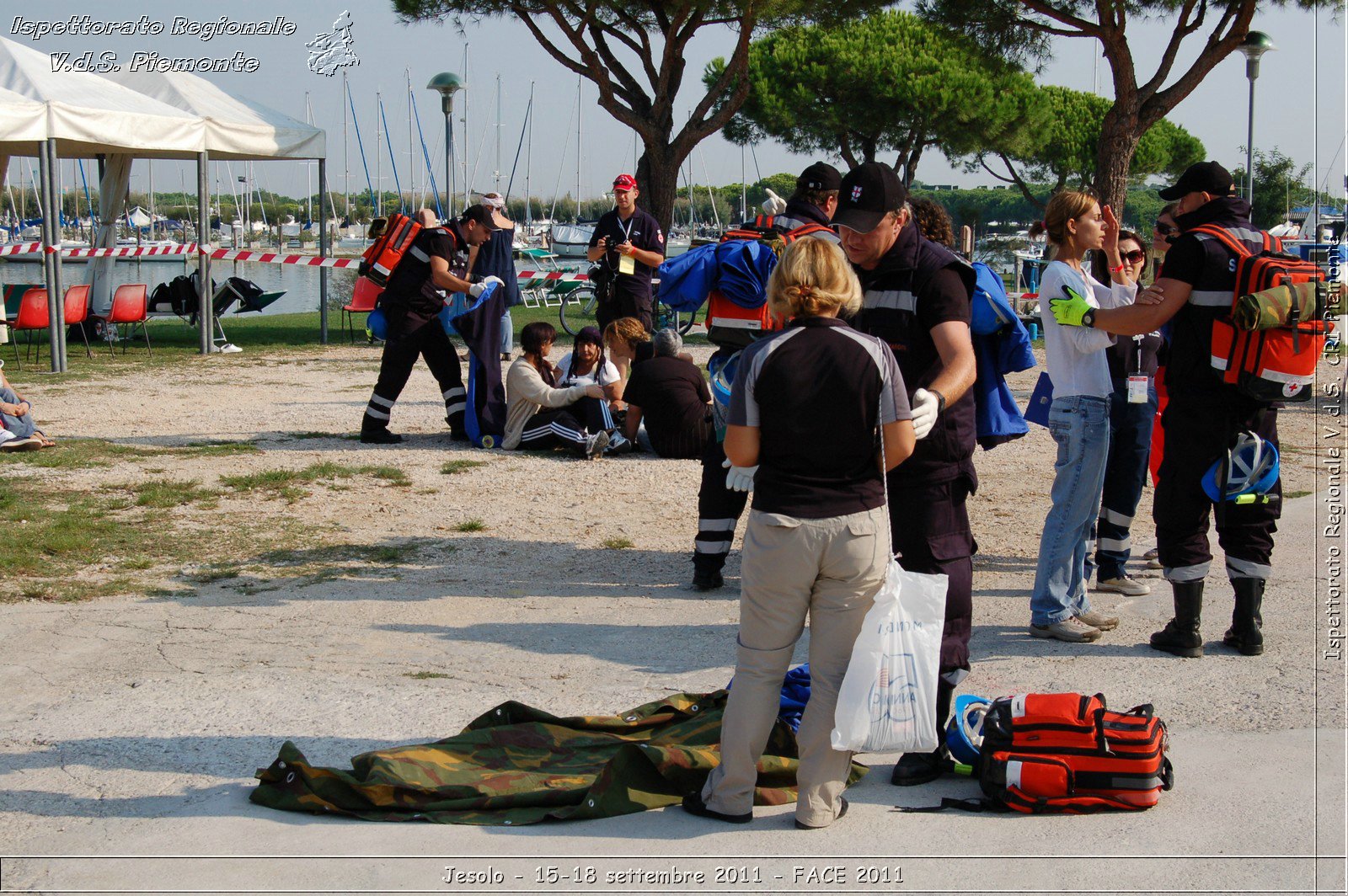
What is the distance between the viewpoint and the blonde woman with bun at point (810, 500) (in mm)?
3355

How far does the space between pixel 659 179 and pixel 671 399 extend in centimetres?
1406

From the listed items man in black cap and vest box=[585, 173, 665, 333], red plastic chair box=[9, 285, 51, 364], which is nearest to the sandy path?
man in black cap and vest box=[585, 173, 665, 333]

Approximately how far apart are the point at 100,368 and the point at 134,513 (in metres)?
7.69

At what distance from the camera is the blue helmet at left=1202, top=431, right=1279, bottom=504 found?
484 centimetres

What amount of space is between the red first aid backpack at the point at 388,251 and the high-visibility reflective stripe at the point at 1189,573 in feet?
23.3

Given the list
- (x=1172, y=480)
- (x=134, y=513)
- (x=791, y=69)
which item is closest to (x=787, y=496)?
(x=1172, y=480)

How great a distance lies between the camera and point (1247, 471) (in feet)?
15.9

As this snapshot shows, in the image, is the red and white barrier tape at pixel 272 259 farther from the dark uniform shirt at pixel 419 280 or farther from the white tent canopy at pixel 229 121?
the dark uniform shirt at pixel 419 280

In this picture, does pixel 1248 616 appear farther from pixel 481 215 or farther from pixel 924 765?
pixel 481 215

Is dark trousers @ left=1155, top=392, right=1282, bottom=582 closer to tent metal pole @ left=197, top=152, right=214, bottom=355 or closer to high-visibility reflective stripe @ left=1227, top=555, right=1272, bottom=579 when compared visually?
high-visibility reflective stripe @ left=1227, top=555, right=1272, bottom=579

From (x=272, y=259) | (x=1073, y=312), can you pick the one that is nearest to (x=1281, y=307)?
(x=1073, y=312)

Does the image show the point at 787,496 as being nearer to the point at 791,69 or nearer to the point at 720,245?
the point at 720,245

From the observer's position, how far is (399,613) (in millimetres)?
5816

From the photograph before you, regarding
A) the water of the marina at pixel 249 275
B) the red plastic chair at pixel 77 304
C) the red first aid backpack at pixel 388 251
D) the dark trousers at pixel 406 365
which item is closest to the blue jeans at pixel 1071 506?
the dark trousers at pixel 406 365
